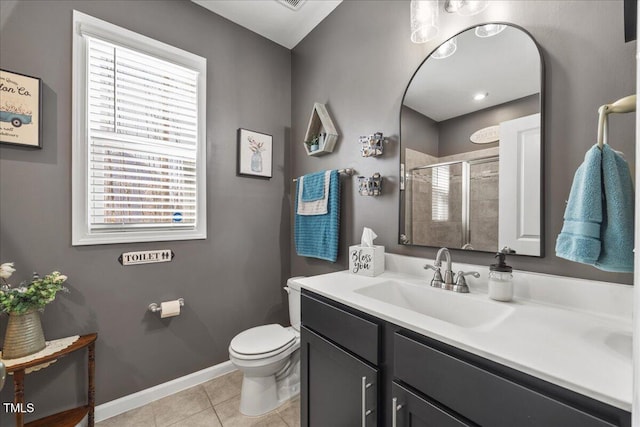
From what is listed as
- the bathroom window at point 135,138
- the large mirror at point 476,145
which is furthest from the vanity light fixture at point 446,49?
the bathroom window at point 135,138

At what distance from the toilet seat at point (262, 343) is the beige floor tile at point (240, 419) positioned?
1.26 feet

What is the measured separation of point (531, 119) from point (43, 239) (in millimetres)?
2389

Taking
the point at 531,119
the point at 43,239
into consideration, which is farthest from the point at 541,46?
the point at 43,239

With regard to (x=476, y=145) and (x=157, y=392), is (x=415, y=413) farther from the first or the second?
(x=157, y=392)

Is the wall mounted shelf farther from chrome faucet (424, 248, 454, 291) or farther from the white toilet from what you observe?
chrome faucet (424, 248, 454, 291)

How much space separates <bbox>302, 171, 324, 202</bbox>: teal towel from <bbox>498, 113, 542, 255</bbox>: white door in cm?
108

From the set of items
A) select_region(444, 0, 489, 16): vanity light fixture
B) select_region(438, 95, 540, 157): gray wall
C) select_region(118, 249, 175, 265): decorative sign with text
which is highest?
select_region(444, 0, 489, 16): vanity light fixture

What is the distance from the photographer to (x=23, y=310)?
1.24 meters

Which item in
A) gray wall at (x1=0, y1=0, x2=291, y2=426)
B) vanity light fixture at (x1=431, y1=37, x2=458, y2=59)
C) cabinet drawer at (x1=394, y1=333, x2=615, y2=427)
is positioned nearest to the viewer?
cabinet drawer at (x1=394, y1=333, x2=615, y2=427)

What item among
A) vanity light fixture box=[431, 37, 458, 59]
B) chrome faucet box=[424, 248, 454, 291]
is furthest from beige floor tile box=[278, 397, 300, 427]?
vanity light fixture box=[431, 37, 458, 59]

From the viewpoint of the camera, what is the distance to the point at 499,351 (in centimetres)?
63

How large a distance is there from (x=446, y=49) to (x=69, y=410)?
2744mm

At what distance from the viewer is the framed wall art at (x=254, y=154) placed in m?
2.08

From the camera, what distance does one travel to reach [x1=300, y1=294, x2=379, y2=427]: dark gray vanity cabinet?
0.92m
